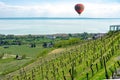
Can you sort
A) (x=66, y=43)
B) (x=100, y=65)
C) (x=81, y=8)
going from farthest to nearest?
(x=66, y=43) → (x=81, y=8) → (x=100, y=65)

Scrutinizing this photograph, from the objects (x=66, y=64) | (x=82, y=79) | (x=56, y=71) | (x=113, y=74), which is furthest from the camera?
(x=66, y=64)

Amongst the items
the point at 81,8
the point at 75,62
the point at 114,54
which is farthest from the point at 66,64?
the point at 81,8

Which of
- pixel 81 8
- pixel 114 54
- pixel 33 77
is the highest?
pixel 81 8

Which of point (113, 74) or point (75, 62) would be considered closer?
point (113, 74)

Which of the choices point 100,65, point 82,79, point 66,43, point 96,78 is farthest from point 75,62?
point 66,43

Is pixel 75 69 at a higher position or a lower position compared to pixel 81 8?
lower

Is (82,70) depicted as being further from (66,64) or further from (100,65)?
(66,64)

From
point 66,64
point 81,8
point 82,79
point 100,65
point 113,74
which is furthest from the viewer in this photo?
point 81,8

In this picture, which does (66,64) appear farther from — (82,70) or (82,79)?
(82,79)

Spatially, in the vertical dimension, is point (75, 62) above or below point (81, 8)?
below
